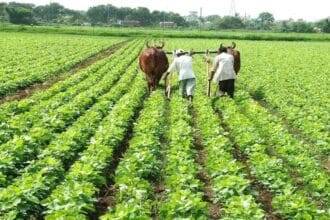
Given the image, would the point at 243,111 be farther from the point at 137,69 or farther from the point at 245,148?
the point at 137,69

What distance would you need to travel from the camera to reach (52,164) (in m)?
8.39

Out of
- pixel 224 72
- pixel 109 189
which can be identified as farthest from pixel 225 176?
pixel 224 72

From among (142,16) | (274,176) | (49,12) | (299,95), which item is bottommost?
(142,16)

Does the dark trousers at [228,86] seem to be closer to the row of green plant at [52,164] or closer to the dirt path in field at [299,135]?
the dirt path in field at [299,135]

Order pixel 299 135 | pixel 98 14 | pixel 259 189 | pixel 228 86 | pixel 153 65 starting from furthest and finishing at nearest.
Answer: pixel 98 14 → pixel 153 65 → pixel 228 86 → pixel 299 135 → pixel 259 189

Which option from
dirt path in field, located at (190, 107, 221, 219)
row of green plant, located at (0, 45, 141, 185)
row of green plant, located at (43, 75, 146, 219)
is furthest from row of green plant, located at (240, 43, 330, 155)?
row of green plant, located at (0, 45, 141, 185)

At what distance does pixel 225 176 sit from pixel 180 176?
643mm

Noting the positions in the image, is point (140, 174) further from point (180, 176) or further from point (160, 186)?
point (180, 176)

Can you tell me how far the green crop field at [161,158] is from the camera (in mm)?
6820

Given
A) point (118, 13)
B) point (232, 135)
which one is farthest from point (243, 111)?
point (118, 13)

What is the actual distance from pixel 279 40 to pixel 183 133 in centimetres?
6580

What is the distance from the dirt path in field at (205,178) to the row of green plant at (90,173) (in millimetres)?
1502

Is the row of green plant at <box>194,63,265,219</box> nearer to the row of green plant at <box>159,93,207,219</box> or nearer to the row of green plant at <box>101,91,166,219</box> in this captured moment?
the row of green plant at <box>159,93,207,219</box>

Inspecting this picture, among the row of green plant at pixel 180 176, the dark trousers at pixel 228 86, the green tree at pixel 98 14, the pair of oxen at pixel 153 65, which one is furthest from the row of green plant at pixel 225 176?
the green tree at pixel 98 14
